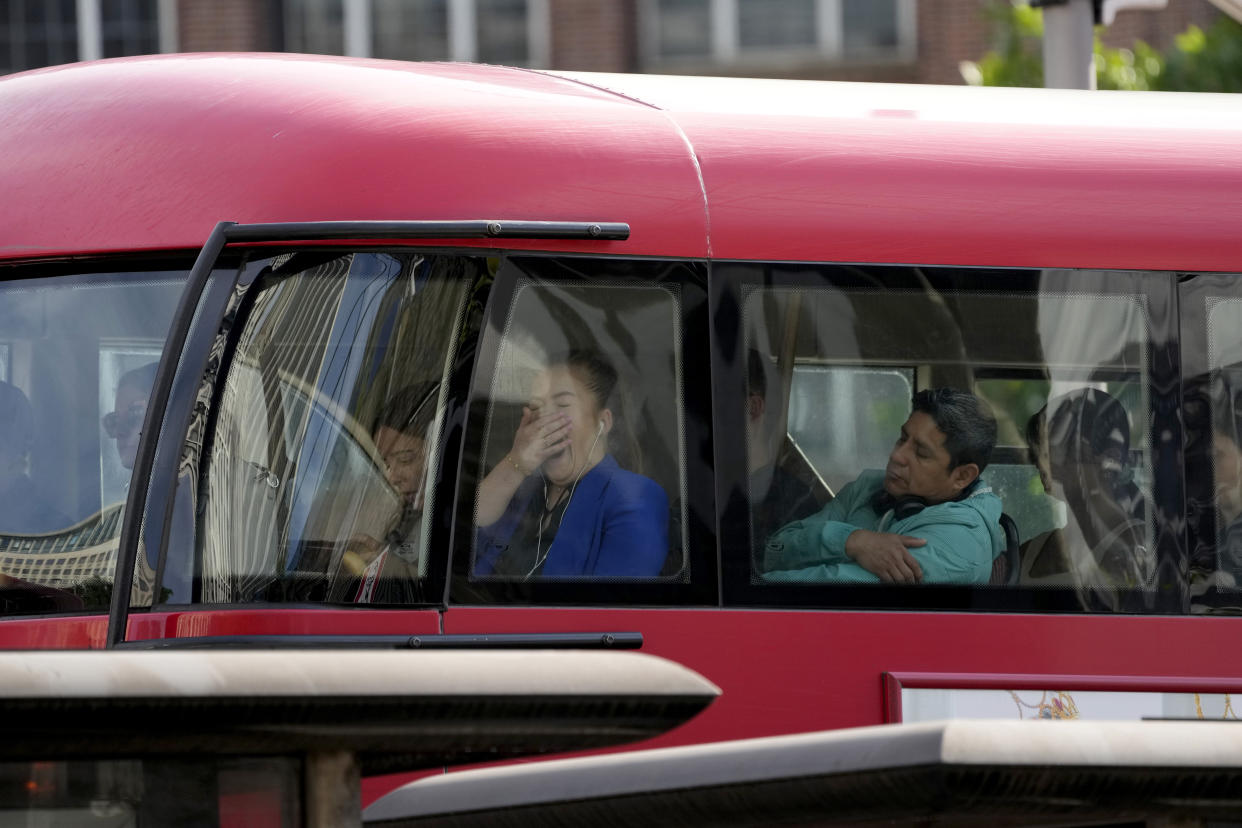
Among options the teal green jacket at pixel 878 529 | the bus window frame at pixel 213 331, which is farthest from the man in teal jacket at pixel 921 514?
the bus window frame at pixel 213 331

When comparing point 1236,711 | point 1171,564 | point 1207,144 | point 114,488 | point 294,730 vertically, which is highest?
point 1207,144

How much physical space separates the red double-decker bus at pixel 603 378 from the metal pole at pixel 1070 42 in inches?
116

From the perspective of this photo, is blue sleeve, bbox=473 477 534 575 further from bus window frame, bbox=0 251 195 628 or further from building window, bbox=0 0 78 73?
building window, bbox=0 0 78 73

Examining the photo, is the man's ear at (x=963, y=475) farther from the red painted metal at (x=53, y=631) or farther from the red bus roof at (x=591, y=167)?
the red painted metal at (x=53, y=631)

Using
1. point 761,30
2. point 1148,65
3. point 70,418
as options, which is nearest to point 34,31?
point 761,30

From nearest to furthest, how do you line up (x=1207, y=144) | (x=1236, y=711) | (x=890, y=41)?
(x=1236, y=711) < (x=1207, y=144) < (x=890, y=41)

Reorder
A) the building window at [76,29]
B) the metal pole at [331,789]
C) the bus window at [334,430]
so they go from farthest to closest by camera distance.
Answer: the building window at [76,29] → the bus window at [334,430] → the metal pole at [331,789]

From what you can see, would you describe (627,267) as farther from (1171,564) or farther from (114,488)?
(1171,564)

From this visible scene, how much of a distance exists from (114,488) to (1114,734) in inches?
105

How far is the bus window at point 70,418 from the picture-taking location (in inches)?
147

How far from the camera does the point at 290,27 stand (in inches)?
603

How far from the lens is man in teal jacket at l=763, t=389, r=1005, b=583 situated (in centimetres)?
398

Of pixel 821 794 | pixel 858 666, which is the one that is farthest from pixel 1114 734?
pixel 858 666

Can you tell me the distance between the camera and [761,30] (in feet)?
49.3
